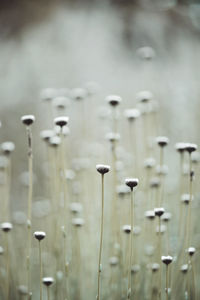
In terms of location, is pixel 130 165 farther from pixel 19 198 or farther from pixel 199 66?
pixel 199 66

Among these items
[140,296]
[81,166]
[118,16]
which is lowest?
[140,296]

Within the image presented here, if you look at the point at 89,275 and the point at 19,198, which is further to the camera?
the point at 19,198

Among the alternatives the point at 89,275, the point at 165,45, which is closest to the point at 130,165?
the point at 89,275

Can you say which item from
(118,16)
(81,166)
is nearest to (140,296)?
(81,166)

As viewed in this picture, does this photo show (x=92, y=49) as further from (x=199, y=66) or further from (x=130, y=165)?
(x=130, y=165)

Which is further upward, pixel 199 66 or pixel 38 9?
pixel 38 9

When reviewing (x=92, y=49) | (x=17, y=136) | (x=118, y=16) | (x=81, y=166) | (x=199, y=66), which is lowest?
(x=81, y=166)

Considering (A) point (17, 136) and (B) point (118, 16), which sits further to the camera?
(B) point (118, 16)

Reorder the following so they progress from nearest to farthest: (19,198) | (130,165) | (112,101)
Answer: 1. (112,101)
2. (130,165)
3. (19,198)

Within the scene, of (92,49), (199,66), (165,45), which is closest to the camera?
(199,66)
